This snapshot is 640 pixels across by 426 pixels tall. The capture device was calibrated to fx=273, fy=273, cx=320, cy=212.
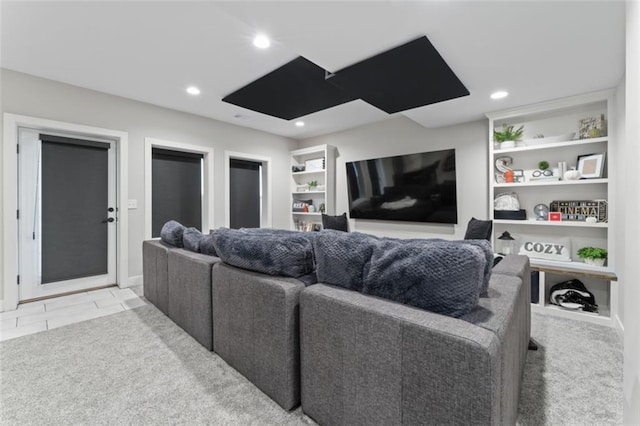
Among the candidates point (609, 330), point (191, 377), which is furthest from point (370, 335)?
point (609, 330)

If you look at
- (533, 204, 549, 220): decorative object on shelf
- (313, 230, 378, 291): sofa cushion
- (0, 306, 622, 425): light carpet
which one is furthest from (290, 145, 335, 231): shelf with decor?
(313, 230, 378, 291): sofa cushion

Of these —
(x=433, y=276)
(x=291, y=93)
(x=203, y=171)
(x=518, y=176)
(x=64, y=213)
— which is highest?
(x=291, y=93)

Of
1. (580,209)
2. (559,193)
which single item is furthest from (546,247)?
(559,193)

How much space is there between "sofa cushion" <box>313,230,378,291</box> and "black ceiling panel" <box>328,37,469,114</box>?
1577 mm

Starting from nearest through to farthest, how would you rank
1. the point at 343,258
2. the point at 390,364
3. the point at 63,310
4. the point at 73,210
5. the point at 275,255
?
the point at 390,364, the point at 343,258, the point at 275,255, the point at 63,310, the point at 73,210

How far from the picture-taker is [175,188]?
4223mm

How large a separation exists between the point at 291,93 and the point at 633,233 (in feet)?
10.0

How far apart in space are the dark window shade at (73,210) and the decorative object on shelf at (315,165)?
3.15 meters

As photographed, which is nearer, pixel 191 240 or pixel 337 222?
pixel 191 240

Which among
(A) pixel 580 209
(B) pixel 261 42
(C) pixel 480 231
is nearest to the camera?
(B) pixel 261 42

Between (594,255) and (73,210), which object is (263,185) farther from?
(594,255)

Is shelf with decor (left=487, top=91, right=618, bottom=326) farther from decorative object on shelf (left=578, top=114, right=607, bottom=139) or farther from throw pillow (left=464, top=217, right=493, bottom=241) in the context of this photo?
throw pillow (left=464, top=217, right=493, bottom=241)

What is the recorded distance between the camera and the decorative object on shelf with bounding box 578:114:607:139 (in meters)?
2.87

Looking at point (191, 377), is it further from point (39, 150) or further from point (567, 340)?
point (39, 150)
